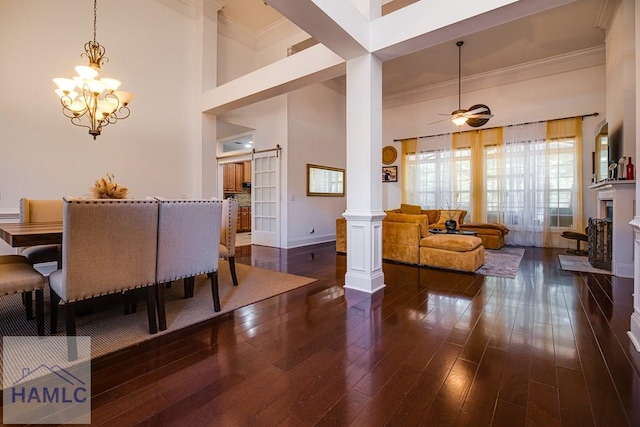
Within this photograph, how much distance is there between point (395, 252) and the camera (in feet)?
14.2

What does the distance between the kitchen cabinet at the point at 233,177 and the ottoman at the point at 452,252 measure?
7.02 metres

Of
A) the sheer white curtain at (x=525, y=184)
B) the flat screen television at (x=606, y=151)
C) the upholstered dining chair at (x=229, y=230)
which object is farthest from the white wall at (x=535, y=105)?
the upholstered dining chair at (x=229, y=230)

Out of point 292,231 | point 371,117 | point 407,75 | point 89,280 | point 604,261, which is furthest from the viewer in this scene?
point 407,75

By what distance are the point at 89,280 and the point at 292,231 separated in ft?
13.7

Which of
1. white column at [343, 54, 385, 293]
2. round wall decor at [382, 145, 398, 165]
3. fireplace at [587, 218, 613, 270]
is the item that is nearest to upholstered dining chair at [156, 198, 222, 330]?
white column at [343, 54, 385, 293]

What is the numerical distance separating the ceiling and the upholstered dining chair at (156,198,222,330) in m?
4.02

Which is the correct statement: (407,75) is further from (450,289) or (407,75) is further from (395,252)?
(450,289)

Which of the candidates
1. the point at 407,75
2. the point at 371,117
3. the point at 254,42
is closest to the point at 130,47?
the point at 254,42

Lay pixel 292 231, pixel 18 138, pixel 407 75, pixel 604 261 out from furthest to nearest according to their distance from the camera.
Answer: pixel 407 75 < pixel 292 231 < pixel 604 261 < pixel 18 138

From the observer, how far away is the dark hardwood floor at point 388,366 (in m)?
1.24

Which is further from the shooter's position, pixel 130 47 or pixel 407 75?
pixel 407 75

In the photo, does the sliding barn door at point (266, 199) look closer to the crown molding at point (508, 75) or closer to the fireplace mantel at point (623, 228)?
the crown molding at point (508, 75)

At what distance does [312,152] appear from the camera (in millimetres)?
6293

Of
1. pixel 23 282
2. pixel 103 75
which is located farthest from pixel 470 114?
pixel 23 282
